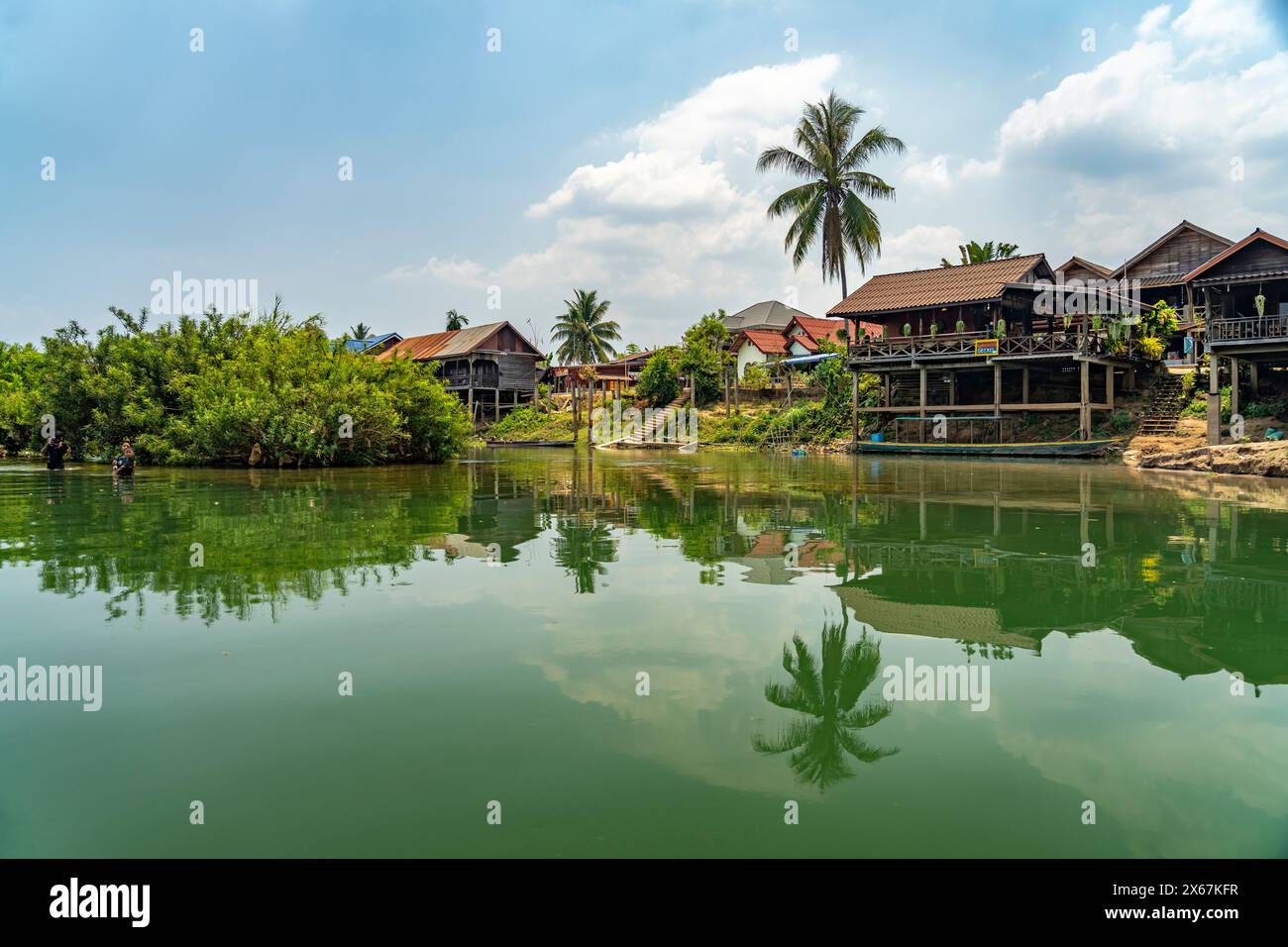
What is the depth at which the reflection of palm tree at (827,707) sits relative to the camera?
14.9 ft

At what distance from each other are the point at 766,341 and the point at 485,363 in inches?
724

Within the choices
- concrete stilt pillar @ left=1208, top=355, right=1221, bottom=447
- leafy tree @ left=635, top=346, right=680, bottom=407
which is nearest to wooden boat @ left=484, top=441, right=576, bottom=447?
leafy tree @ left=635, top=346, right=680, bottom=407

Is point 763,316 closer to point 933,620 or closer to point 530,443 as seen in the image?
point 530,443

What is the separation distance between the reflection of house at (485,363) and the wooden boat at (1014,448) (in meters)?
29.5

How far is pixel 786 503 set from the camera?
54.2ft

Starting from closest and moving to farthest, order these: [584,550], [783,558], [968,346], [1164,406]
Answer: [783,558] < [584,550] < [1164,406] < [968,346]

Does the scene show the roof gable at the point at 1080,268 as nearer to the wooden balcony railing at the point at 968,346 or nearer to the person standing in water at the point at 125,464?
the wooden balcony railing at the point at 968,346

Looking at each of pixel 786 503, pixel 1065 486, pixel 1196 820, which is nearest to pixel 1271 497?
pixel 1065 486

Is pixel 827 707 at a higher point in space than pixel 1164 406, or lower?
lower

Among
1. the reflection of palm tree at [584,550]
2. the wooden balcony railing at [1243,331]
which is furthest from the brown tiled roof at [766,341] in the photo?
the reflection of palm tree at [584,550]

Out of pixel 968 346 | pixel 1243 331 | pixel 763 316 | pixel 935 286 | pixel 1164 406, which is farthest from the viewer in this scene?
pixel 763 316

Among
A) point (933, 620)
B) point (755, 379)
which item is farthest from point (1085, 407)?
point (933, 620)

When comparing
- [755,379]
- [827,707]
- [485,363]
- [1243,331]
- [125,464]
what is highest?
[485,363]

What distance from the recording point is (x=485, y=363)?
5919cm
